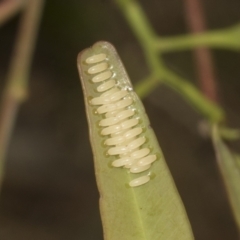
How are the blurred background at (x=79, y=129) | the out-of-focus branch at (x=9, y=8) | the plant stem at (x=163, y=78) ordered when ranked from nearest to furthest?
the plant stem at (x=163, y=78), the out-of-focus branch at (x=9, y=8), the blurred background at (x=79, y=129)

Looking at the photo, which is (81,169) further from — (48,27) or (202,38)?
(202,38)

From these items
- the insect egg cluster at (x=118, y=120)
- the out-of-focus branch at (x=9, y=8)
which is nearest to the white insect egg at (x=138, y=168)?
the insect egg cluster at (x=118, y=120)

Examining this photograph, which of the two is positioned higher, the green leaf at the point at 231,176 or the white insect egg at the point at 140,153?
the white insect egg at the point at 140,153

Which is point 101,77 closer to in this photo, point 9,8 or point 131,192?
point 131,192

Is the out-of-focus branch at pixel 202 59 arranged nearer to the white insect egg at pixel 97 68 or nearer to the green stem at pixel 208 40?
the green stem at pixel 208 40

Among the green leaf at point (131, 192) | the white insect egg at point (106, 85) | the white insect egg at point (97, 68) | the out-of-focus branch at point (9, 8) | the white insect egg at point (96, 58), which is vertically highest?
the out-of-focus branch at point (9, 8)

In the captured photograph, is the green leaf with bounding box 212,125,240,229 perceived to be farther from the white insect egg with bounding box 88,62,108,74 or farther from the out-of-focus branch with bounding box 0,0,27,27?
the out-of-focus branch with bounding box 0,0,27,27

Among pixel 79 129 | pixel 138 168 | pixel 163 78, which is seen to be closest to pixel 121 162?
pixel 138 168
